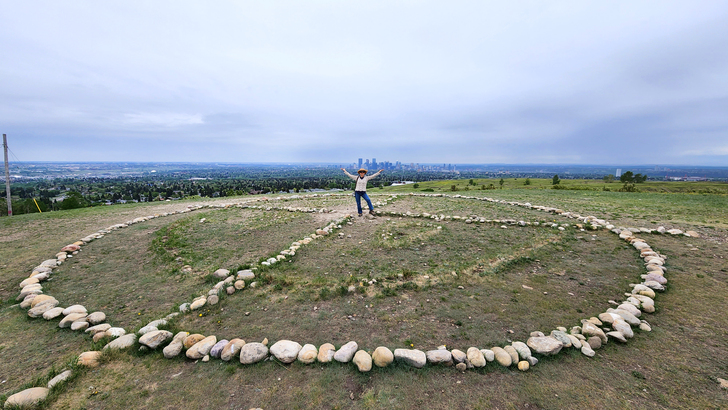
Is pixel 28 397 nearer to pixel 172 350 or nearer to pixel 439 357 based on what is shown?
pixel 172 350

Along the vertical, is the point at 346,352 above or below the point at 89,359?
above

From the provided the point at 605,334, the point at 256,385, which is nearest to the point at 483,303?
the point at 605,334

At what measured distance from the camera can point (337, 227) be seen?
12.4 metres

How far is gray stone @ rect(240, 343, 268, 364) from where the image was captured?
450cm

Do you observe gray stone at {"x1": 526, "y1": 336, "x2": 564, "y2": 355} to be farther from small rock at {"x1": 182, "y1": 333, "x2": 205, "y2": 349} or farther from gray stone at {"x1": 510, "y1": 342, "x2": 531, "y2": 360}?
small rock at {"x1": 182, "y1": 333, "x2": 205, "y2": 349}

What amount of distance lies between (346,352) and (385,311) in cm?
157

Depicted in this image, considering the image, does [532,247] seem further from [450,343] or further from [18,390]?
[18,390]

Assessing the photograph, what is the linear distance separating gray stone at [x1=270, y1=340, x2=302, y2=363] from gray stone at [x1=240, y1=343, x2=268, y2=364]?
0.48 feet

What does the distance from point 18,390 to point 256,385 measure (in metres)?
3.37

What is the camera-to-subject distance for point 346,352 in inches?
178

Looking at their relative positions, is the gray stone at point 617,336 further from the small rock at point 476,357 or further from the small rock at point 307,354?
the small rock at point 307,354

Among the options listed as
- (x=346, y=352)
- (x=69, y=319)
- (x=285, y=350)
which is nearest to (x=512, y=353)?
(x=346, y=352)

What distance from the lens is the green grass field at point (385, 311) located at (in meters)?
3.86

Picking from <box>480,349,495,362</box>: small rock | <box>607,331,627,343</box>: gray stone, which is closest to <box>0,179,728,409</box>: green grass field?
<box>480,349,495,362</box>: small rock
